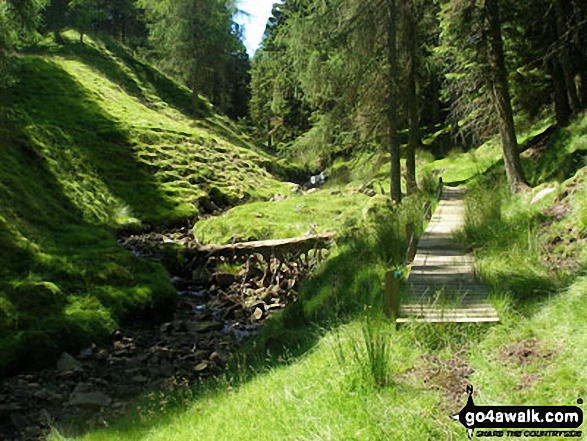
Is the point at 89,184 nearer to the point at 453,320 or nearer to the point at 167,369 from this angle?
the point at 167,369

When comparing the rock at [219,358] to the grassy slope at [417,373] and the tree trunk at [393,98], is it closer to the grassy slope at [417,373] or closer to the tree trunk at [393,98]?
the grassy slope at [417,373]

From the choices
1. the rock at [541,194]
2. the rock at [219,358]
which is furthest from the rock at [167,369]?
the rock at [541,194]

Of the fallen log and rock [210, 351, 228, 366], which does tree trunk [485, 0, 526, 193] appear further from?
rock [210, 351, 228, 366]

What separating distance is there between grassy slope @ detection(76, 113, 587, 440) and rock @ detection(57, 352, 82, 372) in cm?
243

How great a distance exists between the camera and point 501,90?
37.9ft

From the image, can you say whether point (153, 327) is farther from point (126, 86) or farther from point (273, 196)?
point (126, 86)

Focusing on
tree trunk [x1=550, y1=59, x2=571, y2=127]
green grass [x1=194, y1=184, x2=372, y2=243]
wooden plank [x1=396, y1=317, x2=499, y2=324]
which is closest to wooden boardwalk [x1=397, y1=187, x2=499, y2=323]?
wooden plank [x1=396, y1=317, x2=499, y2=324]

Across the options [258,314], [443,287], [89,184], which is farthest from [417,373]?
[89,184]

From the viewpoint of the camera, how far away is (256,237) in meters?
18.0

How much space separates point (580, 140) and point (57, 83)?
27.9m

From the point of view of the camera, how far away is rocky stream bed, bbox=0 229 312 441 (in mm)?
7551

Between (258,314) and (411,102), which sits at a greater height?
(411,102)

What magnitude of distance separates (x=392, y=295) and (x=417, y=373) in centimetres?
121

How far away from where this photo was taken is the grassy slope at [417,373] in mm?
3816
